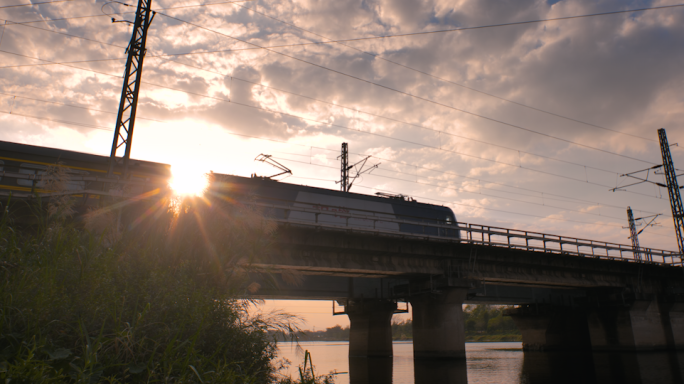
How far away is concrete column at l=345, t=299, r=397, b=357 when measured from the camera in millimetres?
30078

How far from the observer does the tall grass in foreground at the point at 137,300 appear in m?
4.64

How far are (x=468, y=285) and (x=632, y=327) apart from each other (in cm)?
1842

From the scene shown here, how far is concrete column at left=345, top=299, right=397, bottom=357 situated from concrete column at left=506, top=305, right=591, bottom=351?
17.5 meters

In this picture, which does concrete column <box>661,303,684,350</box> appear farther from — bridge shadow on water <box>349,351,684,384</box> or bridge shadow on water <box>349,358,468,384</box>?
bridge shadow on water <box>349,358,468,384</box>

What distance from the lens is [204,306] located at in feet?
21.5

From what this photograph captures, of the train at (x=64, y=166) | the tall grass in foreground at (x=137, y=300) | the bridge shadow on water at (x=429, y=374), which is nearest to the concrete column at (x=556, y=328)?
the bridge shadow on water at (x=429, y=374)

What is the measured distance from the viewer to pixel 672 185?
Answer: 3062 cm

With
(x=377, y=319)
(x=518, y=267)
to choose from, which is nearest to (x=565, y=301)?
(x=518, y=267)

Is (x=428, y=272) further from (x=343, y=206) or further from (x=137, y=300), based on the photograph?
(x=137, y=300)

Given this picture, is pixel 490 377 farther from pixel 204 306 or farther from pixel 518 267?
pixel 204 306

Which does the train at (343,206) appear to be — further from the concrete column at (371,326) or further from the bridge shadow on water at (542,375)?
the concrete column at (371,326)

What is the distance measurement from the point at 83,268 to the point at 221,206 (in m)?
3.78

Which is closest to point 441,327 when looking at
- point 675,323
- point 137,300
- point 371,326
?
point 371,326

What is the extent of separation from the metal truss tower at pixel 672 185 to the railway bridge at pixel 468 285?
2319 millimetres
